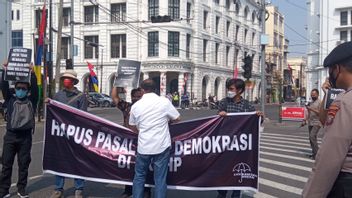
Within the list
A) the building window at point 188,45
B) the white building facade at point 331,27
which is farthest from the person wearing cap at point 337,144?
the white building facade at point 331,27

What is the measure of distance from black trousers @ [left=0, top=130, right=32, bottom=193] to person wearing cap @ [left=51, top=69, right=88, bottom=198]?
51 centimetres

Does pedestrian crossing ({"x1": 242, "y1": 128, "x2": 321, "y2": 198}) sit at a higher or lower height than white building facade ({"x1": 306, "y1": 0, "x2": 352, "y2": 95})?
lower

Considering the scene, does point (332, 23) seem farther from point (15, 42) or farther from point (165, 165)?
point (165, 165)

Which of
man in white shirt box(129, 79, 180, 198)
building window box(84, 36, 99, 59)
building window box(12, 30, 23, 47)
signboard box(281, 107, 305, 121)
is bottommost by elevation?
signboard box(281, 107, 305, 121)

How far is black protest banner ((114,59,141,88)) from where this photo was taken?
8.71 metres

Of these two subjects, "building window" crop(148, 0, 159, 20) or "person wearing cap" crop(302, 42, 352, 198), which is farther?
"building window" crop(148, 0, 159, 20)

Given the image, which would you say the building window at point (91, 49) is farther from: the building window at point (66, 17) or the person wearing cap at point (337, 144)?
the person wearing cap at point (337, 144)

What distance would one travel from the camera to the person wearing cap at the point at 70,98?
6.71 meters

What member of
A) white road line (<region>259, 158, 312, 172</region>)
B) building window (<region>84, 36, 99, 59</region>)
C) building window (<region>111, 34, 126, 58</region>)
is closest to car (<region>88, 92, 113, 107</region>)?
building window (<region>111, 34, 126, 58</region>)

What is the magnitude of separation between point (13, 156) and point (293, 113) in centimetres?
2090

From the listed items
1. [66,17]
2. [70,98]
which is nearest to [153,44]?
[66,17]

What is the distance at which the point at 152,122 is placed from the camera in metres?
5.68

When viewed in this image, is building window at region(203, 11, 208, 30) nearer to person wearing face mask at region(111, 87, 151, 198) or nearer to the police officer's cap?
person wearing face mask at region(111, 87, 151, 198)

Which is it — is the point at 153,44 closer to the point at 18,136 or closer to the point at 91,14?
the point at 91,14
